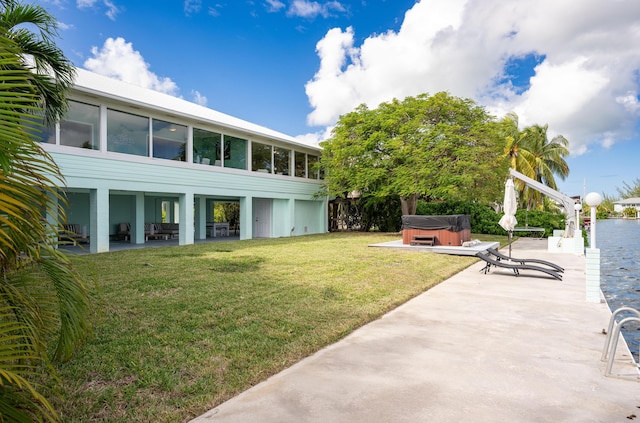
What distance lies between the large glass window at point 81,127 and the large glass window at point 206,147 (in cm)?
371

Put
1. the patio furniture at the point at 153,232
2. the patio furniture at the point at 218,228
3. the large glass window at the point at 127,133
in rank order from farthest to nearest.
→ 1. the patio furniture at the point at 218,228
2. the patio furniture at the point at 153,232
3. the large glass window at the point at 127,133

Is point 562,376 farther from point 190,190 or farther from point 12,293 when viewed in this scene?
point 190,190

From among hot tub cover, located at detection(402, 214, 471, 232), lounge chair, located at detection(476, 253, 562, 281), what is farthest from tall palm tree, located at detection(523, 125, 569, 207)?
lounge chair, located at detection(476, 253, 562, 281)

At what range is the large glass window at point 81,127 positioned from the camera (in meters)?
10.9

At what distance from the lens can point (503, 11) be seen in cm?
1416

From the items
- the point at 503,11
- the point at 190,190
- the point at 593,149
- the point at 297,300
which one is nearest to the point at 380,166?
the point at 503,11

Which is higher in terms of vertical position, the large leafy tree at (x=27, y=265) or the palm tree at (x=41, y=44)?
the palm tree at (x=41, y=44)

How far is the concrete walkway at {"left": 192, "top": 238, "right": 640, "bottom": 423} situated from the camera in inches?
106

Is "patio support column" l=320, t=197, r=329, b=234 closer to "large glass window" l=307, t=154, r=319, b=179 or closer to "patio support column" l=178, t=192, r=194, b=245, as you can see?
"large glass window" l=307, t=154, r=319, b=179

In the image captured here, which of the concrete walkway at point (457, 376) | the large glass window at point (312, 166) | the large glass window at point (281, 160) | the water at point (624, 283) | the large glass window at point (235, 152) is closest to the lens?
the concrete walkway at point (457, 376)

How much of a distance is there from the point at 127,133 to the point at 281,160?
799cm

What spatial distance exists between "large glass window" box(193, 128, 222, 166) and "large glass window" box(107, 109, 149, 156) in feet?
6.90

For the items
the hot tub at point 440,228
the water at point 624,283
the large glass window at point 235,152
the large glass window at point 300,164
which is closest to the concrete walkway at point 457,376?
the water at point 624,283

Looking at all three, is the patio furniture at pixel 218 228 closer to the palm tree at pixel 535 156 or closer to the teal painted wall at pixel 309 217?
the teal painted wall at pixel 309 217
